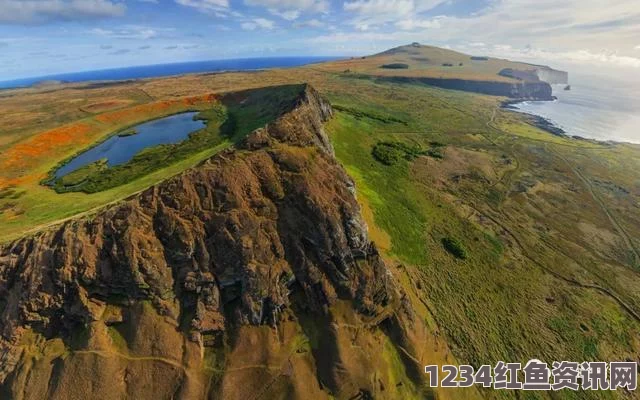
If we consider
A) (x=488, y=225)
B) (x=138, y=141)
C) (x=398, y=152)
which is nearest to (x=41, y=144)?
(x=138, y=141)

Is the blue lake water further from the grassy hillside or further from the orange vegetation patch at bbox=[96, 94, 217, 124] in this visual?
the orange vegetation patch at bbox=[96, 94, 217, 124]

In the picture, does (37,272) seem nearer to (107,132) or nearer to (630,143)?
(107,132)

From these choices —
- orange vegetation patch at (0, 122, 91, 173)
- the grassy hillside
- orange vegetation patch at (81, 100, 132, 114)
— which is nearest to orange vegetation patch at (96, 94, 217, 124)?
the grassy hillside

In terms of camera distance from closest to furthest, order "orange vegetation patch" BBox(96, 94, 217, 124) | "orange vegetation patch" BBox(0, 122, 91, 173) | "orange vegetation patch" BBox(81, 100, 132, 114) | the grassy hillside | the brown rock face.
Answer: the brown rock face
the grassy hillside
"orange vegetation patch" BBox(0, 122, 91, 173)
"orange vegetation patch" BBox(96, 94, 217, 124)
"orange vegetation patch" BBox(81, 100, 132, 114)

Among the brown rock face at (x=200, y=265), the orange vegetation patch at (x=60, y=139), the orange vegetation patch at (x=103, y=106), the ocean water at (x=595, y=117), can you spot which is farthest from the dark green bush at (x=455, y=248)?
the ocean water at (x=595, y=117)

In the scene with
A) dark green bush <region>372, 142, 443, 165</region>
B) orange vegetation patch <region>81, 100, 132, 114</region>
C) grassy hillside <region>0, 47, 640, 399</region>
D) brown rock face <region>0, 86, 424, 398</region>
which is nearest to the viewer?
brown rock face <region>0, 86, 424, 398</region>

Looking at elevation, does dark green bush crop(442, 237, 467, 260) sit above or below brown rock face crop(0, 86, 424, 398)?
below
